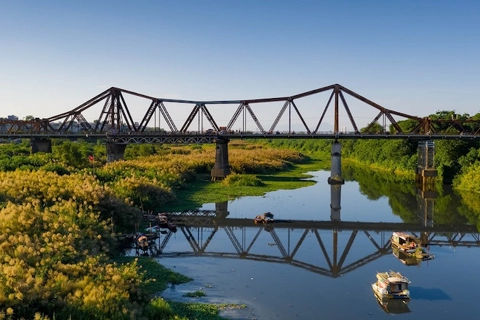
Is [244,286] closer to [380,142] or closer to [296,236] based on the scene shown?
[296,236]

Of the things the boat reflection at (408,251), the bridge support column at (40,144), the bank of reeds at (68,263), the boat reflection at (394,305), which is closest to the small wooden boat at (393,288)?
the boat reflection at (394,305)

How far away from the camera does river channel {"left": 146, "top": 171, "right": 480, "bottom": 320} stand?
19219 millimetres

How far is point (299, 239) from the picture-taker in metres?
32.1

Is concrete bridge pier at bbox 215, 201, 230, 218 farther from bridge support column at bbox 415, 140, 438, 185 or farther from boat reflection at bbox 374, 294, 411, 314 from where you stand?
bridge support column at bbox 415, 140, 438, 185

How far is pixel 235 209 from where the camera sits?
4322 centimetres

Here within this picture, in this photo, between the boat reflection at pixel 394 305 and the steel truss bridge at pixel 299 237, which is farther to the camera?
the steel truss bridge at pixel 299 237

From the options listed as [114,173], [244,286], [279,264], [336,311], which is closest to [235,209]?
[114,173]

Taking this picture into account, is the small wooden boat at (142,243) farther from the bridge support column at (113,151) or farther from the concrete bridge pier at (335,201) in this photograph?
the bridge support column at (113,151)

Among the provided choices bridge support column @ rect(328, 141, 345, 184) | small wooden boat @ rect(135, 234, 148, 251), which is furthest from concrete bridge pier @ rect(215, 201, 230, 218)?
bridge support column @ rect(328, 141, 345, 184)

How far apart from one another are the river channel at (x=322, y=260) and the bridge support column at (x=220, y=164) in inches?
746

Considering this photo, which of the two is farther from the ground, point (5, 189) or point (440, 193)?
point (5, 189)

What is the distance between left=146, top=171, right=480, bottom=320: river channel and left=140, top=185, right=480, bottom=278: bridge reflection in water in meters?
0.07

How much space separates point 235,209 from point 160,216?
36.1 feet

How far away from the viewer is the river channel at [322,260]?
19.2m
